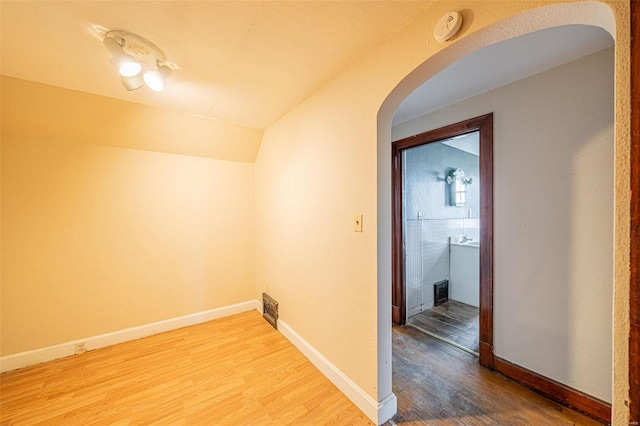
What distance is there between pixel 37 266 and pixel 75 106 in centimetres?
150

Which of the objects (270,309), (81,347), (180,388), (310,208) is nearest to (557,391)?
(310,208)

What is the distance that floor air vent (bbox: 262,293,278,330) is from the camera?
8.58ft

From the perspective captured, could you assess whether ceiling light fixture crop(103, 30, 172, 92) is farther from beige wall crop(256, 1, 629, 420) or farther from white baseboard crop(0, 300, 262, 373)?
white baseboard crop(0, 300, 262, 373)

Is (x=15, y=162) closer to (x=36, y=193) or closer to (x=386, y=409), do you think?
(x=36, y=193)

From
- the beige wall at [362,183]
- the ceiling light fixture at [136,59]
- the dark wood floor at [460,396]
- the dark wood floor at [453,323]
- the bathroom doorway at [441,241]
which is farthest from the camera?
the bathroom doorway at [441,241]

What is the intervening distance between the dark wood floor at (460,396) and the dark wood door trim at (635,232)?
1169 mm

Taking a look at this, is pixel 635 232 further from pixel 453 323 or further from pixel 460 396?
pixel 453 323

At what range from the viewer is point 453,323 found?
2.70 metres

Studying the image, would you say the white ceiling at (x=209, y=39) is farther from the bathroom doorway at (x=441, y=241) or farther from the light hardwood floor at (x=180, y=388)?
the light hardwood floor at (x=180, y=388)

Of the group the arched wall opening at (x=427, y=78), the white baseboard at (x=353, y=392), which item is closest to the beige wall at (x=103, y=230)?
the white baseboard at (x=353, y=392)

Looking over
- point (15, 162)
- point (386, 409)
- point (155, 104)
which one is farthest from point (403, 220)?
point (15, 162)

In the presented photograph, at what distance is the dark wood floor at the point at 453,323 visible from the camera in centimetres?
237

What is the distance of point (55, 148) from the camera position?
2135 mm

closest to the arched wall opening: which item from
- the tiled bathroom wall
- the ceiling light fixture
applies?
the tiled bathroom wall
